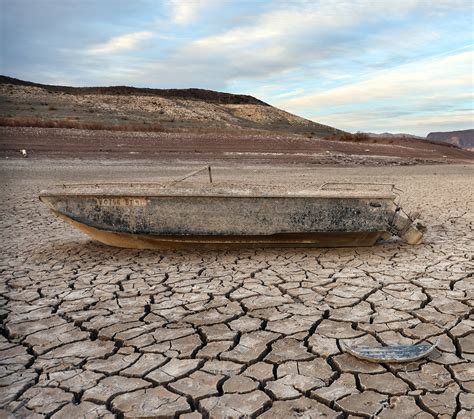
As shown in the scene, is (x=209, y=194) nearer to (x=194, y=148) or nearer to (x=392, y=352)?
(x=392, y=352)

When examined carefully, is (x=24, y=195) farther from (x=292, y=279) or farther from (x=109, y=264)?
(x=292, y=279)

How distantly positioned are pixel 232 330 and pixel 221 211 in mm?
1889

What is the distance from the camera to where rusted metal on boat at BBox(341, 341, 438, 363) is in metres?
2.55

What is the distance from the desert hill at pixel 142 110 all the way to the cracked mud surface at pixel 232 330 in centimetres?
1907

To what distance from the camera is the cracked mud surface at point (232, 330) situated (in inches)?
88.4

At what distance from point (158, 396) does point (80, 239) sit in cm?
388

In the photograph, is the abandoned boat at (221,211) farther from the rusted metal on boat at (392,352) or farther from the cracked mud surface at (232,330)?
the rusted metal on boat at (392,352)

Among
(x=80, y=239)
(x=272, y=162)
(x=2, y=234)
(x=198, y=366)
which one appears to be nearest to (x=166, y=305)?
(x=198, y=366)

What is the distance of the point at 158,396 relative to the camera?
2.29 metres

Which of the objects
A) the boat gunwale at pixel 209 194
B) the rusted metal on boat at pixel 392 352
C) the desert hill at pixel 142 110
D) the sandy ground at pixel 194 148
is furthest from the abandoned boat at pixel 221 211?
the desert hill at pixel 142 110

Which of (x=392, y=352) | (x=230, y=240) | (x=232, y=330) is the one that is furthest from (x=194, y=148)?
(x=392, y=352)

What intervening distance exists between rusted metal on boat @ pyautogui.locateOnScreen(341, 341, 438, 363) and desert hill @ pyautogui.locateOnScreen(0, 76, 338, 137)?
21.2 m

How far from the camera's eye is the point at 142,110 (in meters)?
36.1

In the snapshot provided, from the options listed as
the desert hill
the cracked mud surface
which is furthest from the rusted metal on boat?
the desert hill
